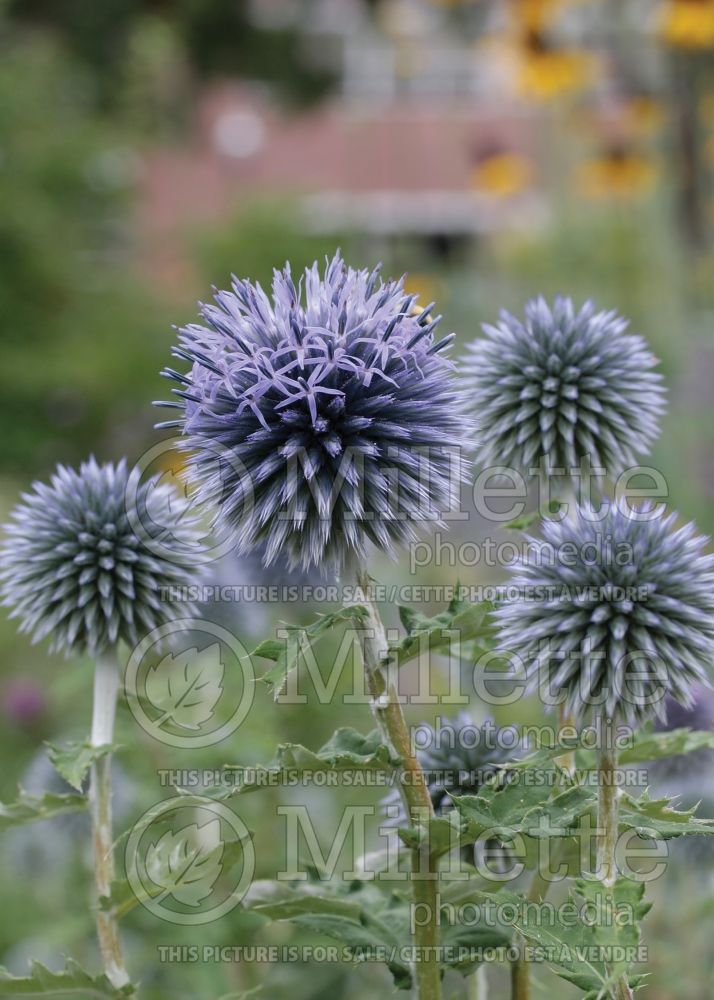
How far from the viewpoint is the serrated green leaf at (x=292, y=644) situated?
4.37 ft

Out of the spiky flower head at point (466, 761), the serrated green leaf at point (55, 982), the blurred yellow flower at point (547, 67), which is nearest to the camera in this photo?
the serrated green leaf at point (55, 982)

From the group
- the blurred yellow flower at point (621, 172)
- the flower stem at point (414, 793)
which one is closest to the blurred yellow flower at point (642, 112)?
the blurred yellow flower at point (621, 172)

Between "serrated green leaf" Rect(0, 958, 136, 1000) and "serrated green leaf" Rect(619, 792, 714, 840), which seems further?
"serrated green leaf" Rect(0, 958, 136, 1000)

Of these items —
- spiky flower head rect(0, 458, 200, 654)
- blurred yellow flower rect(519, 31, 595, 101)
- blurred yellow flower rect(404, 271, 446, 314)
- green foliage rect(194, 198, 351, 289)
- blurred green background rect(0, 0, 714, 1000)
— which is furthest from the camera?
green foliage rect(194, 198, 351, 289)

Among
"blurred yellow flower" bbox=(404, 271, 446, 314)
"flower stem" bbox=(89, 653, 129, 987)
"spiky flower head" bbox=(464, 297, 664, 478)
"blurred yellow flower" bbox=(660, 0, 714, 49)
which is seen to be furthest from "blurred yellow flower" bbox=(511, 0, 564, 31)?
"flower stem" bbox=(89, 653, 129, 987)

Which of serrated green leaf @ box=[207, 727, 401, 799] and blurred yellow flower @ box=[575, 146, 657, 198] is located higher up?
blurred yellow flower @ box=[575, 146, 657, 198]

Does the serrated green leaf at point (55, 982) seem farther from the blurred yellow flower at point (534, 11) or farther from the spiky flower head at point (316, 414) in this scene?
the blurred yellow flower at point (534, 11)

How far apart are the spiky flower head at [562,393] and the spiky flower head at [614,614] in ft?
1.35

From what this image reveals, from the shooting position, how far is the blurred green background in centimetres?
393

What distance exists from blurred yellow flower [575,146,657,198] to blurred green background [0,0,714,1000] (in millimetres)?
21

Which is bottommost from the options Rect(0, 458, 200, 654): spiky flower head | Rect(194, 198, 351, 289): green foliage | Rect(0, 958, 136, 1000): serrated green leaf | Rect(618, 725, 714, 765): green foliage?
Rect(0, 958, 136, 1000): serrated green leaf

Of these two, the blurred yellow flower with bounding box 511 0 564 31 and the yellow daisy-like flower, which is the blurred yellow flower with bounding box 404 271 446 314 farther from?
the blurred yellow flower with bounding box 511 0 564 31

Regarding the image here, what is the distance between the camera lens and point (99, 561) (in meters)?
1.93

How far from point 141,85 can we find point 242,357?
11.5 metres
